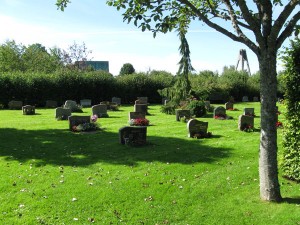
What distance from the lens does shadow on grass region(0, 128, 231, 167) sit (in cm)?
1173

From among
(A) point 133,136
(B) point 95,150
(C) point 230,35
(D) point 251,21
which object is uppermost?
(D) point 251,21

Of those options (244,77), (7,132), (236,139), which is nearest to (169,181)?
(236,139)

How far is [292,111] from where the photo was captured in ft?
30.4

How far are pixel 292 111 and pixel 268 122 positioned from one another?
2.18 m

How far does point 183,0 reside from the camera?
755cm

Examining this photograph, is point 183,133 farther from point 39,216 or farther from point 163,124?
point 39,216

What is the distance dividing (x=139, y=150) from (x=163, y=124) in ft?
25.5

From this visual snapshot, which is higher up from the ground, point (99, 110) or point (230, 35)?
point (230, 35)

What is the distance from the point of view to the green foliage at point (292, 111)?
29.4 ft

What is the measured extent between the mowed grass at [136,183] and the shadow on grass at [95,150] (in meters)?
0.03

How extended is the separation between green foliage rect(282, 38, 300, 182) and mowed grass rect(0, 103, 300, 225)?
0.51 metres

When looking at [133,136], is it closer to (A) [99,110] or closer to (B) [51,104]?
(A) [99,110]

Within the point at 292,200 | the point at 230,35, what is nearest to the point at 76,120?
the point at 230,35

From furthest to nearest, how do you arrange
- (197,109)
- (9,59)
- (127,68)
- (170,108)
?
(127,68) < (9,59) < (170,108) < (197,109)
